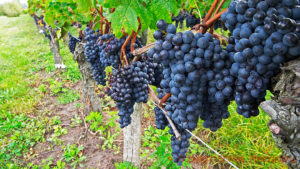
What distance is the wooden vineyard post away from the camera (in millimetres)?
2625

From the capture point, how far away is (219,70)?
33.2 inches

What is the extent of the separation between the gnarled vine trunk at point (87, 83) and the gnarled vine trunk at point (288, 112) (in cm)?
294

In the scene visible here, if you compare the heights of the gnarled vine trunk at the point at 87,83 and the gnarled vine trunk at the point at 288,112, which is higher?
the gnarled vine trunk at the point at 288,112

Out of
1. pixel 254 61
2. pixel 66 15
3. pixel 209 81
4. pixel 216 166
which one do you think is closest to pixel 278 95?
pixel 254 61

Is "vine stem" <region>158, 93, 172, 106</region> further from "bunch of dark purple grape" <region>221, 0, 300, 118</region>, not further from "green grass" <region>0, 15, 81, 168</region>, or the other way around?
"green grass" <region>0, 15, 81, 168</region>

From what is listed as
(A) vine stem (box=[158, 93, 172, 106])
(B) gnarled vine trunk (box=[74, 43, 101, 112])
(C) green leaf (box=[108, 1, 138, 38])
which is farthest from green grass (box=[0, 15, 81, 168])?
(C) green leaf (box=[108, 1, 138, 38])

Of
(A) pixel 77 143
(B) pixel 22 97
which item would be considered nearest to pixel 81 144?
(A) pixel 77 143

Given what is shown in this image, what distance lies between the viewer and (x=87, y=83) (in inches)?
151

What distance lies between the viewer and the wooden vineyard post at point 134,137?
2.63 m

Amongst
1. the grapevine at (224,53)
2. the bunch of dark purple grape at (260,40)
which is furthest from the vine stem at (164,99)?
the bunch of dark purple grape at (260,40)

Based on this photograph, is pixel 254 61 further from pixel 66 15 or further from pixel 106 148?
pixel 106 148

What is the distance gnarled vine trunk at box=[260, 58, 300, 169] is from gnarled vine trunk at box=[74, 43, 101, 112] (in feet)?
9.64

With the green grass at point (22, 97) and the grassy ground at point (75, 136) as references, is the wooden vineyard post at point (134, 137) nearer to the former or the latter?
the grassy ground at point (75, 136)

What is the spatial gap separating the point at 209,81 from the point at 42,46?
10557 mm
